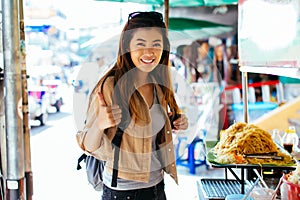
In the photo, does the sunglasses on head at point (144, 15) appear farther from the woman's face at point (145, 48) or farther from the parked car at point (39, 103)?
the parked car at point (39, 103)

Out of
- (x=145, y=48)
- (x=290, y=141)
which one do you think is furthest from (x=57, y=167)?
(x=145, y=48)

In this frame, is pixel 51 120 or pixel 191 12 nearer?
pixel 191 12

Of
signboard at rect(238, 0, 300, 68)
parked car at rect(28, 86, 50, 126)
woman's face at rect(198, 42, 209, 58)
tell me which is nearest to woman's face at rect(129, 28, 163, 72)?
signboard at rect(238, 0, 300, 68)

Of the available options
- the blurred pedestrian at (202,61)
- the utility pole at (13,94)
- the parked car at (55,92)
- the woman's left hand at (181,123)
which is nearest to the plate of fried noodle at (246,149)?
the woman's left hand at (181,123)

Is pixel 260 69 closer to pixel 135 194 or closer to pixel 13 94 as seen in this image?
pixel 135 194

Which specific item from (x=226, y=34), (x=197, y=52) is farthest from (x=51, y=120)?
(x=226, y=34)

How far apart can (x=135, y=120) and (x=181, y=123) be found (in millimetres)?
209

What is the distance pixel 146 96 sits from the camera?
139cm

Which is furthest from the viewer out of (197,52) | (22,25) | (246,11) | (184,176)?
(197,52)

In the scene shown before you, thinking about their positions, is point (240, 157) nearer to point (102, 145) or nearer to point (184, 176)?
point (102, 145)

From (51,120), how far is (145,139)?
20.2 feet

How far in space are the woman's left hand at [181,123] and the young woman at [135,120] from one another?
30 mm

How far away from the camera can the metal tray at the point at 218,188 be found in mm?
1847

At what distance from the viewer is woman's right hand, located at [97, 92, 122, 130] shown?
1225 millimetres
